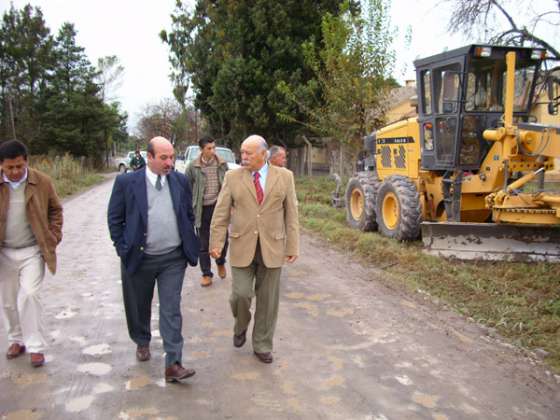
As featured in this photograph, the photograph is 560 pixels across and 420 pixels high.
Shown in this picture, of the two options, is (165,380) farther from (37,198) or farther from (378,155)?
(378,155)

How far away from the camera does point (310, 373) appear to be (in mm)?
4156

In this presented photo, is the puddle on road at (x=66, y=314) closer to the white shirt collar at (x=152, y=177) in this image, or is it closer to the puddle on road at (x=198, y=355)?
the puddle on road at (x=198, y=355)

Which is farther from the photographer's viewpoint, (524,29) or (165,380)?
(524,29)

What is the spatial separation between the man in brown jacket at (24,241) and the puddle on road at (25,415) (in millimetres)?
724

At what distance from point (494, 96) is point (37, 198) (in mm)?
6806

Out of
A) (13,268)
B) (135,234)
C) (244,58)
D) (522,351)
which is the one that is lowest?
(522,351)

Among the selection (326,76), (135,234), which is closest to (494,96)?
(135,234)

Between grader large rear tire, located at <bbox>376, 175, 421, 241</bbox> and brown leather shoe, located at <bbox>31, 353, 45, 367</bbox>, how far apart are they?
6146 millimetres

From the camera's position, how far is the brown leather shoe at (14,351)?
431cm

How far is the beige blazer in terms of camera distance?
14.0 feet

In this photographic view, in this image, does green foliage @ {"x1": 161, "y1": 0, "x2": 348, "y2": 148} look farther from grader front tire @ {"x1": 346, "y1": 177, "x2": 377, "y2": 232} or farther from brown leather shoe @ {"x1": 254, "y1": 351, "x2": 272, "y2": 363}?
brown leather shoe @ {"x1": 254, "y1": 351, "x2": 272, "y2": 363}

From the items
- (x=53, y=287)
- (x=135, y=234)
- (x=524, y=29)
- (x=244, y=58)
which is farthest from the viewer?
(x=244, y=58)

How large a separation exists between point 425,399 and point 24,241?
10.8 ft

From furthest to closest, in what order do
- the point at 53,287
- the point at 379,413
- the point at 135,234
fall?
the point at 53,287 < the point at 135,234 < the point at 379,413
